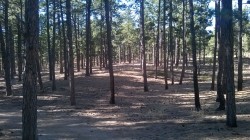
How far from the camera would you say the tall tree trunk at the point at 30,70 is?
10.6m

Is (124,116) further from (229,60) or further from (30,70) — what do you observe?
(30,70)

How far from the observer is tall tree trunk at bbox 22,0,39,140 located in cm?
1058

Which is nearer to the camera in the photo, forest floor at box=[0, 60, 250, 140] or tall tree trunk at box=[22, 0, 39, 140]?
tall tree trunk at box=[22, 0, 39, 140]

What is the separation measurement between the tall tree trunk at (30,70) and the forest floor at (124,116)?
13.3 feet

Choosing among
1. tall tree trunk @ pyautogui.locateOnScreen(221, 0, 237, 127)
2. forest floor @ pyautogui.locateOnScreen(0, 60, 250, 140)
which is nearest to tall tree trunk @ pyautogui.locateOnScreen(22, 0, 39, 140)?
forest floor @ pyautogui.locateOnScreen(0, 60, 250, 140)

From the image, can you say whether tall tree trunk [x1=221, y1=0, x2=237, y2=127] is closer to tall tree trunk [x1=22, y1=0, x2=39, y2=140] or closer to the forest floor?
the forest floor

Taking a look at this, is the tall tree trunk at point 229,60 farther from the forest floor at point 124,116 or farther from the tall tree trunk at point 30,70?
the tall tree trunk at point 30,70

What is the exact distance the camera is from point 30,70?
422 inches

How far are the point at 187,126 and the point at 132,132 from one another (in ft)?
8.49

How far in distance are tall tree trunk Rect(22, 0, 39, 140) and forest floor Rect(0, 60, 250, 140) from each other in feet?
13.3

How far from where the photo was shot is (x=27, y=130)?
10953mm

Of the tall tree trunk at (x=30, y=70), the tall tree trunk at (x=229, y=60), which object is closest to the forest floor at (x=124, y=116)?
the tall tree trunk at (x=229, y=60)

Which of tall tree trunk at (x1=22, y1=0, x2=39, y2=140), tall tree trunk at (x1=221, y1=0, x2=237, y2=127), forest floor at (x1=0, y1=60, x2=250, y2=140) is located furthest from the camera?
forest floor at (x1=0, y1=60, x2=250, y2=140)

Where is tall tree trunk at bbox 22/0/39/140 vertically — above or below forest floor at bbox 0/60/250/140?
above
